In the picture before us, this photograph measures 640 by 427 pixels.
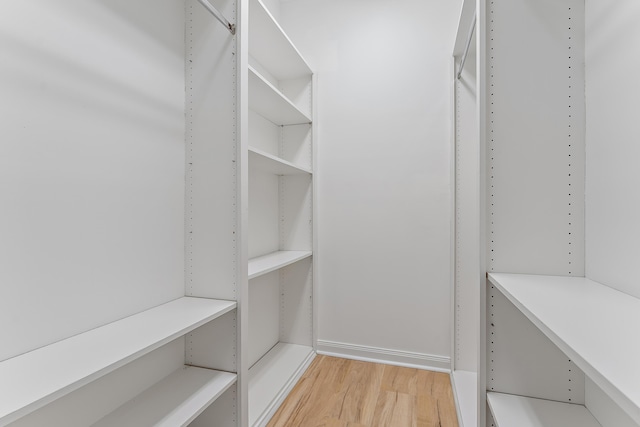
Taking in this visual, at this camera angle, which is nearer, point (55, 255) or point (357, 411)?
point (55, 255)

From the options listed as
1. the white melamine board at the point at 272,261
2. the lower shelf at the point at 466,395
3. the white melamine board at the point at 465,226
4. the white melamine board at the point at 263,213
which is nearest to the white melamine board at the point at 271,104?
the white melamine board at the point at 263,213

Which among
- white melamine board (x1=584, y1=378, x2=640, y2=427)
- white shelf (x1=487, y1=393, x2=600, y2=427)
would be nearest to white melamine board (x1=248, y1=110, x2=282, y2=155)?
white shelf (x1=487, y1=393, x2=600, y2=427)

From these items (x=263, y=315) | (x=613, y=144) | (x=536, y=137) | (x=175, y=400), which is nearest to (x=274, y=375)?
(x=263, y=315)

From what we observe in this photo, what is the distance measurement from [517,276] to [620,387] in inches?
25.1

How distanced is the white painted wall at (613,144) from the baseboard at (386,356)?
1392 mm

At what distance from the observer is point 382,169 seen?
222cm

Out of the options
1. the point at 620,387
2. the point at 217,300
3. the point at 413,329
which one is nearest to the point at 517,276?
the point at 620,387

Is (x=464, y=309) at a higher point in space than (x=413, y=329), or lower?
higher

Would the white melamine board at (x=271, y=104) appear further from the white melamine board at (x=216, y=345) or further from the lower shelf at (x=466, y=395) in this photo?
the lower shelf at (x=466, y=395)

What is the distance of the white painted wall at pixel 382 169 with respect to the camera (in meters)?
2.10

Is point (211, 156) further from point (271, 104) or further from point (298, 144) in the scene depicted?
point (298, 144)

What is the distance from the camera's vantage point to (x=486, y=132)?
3.46 ft

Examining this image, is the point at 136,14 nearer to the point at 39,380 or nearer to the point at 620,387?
the point at 39,380

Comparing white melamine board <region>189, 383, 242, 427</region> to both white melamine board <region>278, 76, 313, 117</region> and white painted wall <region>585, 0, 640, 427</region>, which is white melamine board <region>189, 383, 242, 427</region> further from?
white melamine board <region>278, 76, 313, 117</region>
